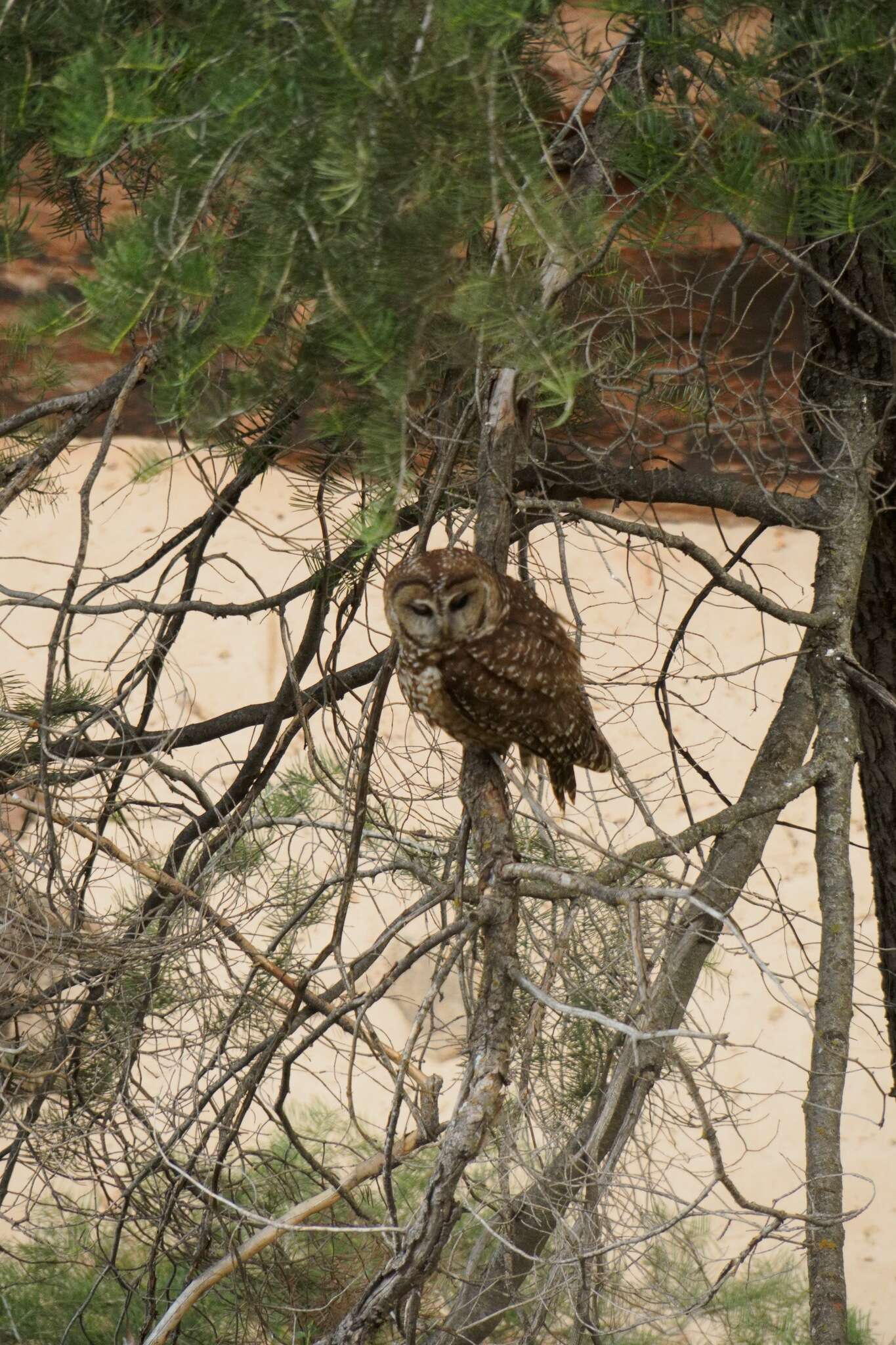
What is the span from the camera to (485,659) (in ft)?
5.63

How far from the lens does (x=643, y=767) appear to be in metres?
6.43

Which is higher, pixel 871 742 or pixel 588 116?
pixel 588 116

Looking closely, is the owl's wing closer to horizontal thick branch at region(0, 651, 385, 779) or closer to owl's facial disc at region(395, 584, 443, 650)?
owl's facial disc at region(395, 584, 443, 650)

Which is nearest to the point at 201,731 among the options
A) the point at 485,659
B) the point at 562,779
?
the point at 562,779

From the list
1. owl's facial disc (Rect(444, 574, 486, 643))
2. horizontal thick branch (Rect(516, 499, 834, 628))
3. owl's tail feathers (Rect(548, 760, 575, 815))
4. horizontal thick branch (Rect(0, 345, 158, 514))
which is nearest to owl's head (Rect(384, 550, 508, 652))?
owl's facial disc (Rect(444, 574, 486, 643))

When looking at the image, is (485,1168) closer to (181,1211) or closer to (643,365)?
(181,1211)

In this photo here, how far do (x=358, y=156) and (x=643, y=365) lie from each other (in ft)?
3.87

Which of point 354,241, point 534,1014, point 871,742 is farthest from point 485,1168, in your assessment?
point 354,241

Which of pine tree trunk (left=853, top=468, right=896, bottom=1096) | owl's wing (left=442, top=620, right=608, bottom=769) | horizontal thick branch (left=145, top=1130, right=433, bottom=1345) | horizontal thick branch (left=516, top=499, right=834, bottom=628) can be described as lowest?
horizontal thick branch (left=145, top=1130, right=433, bottom=1345)

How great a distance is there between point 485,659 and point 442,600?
12cm

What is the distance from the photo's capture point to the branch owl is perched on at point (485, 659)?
167cm

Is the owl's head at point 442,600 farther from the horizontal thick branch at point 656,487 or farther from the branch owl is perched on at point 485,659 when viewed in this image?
the horizontal thick branch at point 656,487

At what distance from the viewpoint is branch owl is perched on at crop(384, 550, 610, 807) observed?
5.47 ft

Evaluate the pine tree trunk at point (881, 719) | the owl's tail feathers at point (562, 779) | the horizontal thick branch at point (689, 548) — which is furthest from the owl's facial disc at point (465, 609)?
the pine tree trunk at point (881, 719)
